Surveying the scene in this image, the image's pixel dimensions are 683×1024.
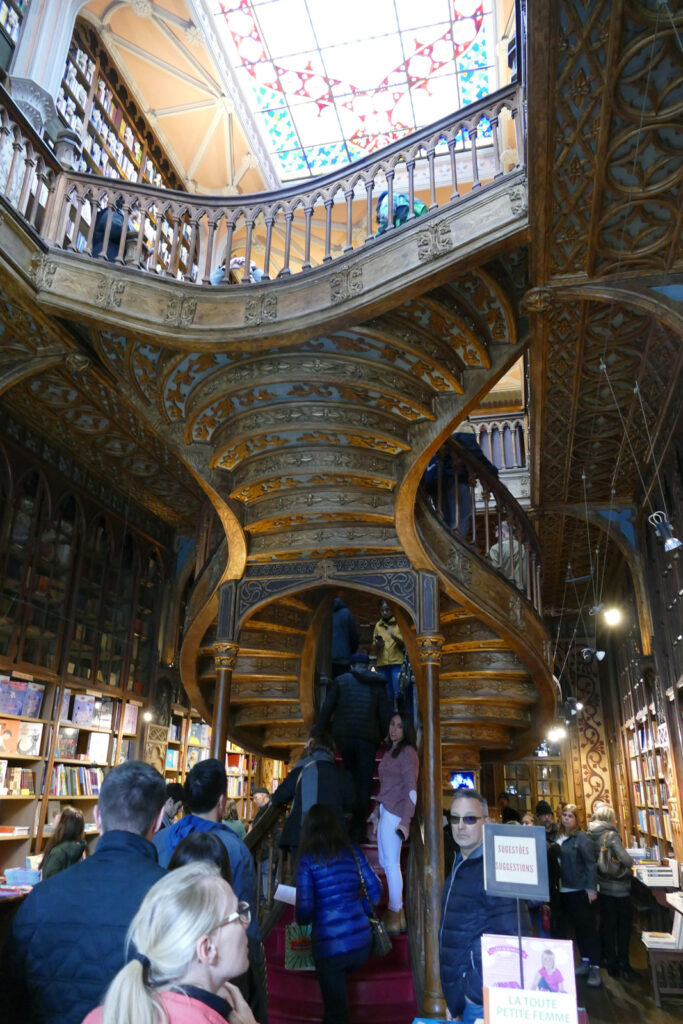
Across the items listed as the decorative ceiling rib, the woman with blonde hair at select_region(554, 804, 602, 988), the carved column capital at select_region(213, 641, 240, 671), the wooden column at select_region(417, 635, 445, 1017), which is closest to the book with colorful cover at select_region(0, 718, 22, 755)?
the carved column capital at select_region(213, 641, 240, 671)

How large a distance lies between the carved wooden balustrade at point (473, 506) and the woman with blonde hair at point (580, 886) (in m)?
1.92

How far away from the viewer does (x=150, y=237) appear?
8273 millimetres

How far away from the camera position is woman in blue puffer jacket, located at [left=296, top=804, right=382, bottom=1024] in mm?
2982

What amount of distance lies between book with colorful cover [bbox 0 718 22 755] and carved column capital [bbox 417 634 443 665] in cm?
355

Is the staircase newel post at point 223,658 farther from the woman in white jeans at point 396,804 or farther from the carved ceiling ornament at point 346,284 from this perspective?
the carved ceiling ornament at point 346,284

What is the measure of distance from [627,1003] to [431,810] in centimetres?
186

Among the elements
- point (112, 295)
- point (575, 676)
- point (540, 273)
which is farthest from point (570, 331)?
point (575, 676)

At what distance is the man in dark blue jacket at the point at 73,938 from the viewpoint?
142 centimetres

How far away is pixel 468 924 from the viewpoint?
80.8 inches

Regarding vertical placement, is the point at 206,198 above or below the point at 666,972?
above

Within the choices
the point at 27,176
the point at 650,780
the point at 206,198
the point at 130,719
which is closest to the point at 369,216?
the point at 206,198

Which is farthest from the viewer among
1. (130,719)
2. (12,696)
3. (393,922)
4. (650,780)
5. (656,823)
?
(650,780)

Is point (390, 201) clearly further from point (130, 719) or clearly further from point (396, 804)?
point (130, 719)

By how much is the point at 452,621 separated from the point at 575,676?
6.78m
